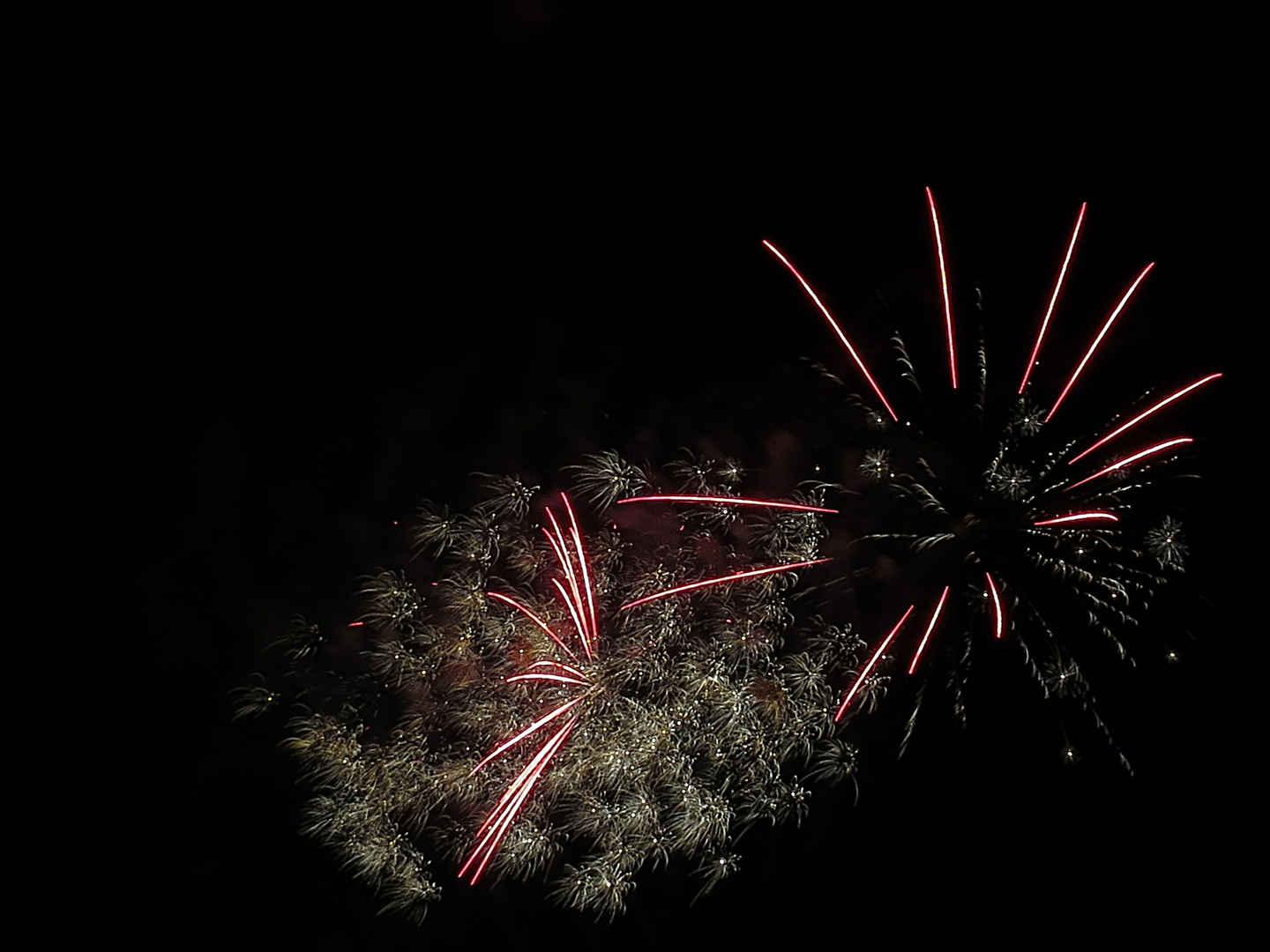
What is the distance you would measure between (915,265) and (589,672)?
249 centimetres

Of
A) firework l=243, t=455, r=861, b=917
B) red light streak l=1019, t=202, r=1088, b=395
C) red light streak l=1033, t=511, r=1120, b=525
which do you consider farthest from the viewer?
firework l=243, t=455, r=861, b=917

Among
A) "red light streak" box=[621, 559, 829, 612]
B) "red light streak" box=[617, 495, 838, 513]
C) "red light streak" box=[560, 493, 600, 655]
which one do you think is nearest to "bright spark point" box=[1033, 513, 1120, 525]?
"red light streak" box=[617, 495, 838, 513]

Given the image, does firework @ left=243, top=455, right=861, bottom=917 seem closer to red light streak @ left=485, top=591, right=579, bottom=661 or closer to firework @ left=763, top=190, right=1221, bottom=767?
red light streak @ left=485, top=591, right=579, bottom=661

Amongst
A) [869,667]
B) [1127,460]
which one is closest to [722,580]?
[869,667]

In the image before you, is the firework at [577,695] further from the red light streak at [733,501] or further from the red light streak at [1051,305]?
the red light streak at [1051,305]

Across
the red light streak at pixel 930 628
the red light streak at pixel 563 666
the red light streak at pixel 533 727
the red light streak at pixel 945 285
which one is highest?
the red light streak at pixel 945 285

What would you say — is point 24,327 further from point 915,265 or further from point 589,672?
point 915,265

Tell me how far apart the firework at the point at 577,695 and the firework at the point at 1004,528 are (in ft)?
1.24

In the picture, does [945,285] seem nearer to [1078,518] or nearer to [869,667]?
[1078,518]

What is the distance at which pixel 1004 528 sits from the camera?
359cm

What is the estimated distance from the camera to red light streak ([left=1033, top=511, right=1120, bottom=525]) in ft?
10.4

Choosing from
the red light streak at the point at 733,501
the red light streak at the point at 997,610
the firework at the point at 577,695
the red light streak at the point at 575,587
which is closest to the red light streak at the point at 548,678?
the firework at the point at 577,695

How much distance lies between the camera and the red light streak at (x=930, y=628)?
3.52 metres

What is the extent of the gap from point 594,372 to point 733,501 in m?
0.93
